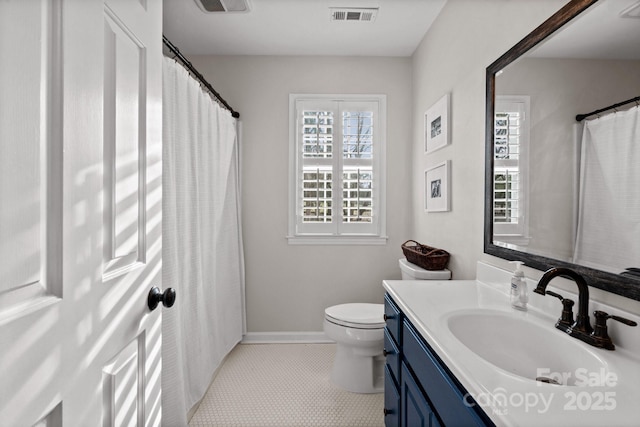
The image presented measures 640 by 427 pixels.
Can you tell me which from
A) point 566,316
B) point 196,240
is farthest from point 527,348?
point 196,240

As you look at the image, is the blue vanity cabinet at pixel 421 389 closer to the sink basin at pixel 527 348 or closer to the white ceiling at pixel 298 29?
the sink basin at pixel 527 348

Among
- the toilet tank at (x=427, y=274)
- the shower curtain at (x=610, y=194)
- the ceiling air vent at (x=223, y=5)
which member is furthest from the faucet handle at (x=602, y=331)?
the ceiling air vent at (x=223, y=5)

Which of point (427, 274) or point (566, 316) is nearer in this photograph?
point (566, 316)

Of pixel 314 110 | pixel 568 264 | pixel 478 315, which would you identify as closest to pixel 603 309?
pixel 568 264

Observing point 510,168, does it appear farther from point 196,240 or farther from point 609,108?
point 196,240

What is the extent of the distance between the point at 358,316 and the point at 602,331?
1377 mm

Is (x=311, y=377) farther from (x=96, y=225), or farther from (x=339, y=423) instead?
(x=96, y=225)

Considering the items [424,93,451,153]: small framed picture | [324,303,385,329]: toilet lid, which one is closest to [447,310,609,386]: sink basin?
[324,303,385,329]: toilet lid

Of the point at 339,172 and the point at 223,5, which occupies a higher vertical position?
the point at 223,5

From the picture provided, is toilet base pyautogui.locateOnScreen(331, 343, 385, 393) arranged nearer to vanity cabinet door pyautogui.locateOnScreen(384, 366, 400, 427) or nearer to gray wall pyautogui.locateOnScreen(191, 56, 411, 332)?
vanity cabinet door pyautogui.locateOnScreen(384, 366, 400, 427)

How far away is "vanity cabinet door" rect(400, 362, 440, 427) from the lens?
945mm

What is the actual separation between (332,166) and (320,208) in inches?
14.8

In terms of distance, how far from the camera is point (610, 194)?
91 cm

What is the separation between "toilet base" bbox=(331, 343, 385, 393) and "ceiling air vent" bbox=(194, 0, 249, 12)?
2.25 m
